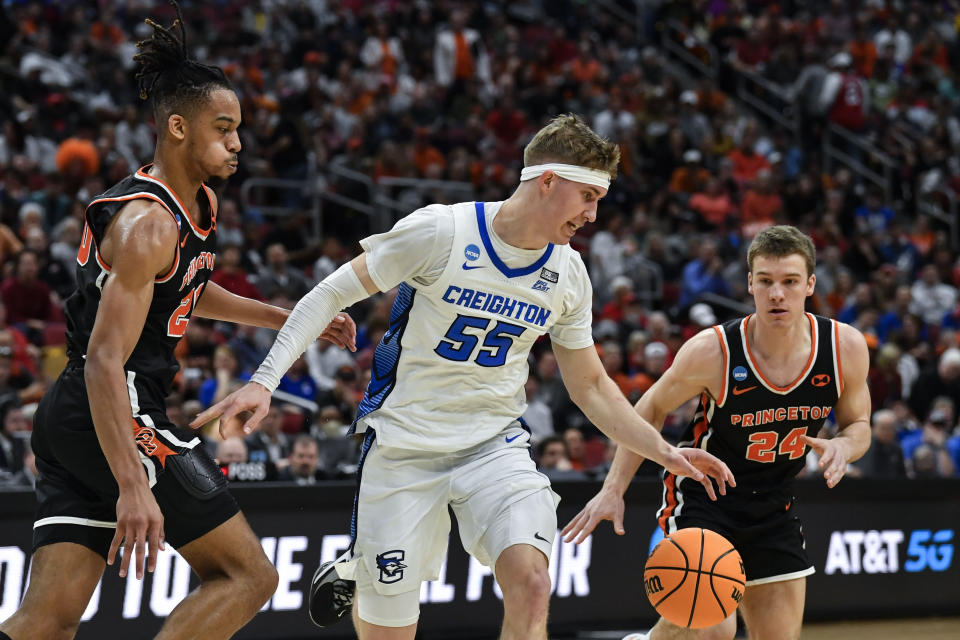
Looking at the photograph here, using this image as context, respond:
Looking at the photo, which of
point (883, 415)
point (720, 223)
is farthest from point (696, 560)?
point (720, 223)

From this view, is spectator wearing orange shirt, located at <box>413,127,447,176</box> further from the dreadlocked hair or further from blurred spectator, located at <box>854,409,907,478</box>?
the dreadlocked hair

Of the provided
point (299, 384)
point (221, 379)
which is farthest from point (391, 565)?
point (299, 384)

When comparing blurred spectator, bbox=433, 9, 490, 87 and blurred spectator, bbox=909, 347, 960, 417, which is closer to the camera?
blurred spectator, bbox=909, 347, 960, 417

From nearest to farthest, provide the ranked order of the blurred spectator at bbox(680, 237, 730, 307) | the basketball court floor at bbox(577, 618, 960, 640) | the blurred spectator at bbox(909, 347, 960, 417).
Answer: the basketball court floor at bbox(577, 618, 960, 640) < the blurred spectator at bbox(909, 347, 960, 417) < the blurred spectator at bbox(680, 237, 730, 307)

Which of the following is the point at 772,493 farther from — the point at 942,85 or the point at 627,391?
the point at 942,85

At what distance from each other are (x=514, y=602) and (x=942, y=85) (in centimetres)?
1917

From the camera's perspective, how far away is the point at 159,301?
4.41 metres

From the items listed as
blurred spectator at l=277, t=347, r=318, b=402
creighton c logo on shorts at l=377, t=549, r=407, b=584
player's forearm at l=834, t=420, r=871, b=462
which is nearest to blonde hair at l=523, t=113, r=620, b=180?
player's forearm at l=834, t=420, r=871, b=462

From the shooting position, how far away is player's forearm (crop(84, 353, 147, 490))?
4090mm

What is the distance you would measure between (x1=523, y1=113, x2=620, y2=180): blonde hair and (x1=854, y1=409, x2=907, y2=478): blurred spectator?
7618mm

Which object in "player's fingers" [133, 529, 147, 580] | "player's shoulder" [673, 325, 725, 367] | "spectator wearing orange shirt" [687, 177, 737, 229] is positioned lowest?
A: "player's fingers" [133, 529, 147, 580]

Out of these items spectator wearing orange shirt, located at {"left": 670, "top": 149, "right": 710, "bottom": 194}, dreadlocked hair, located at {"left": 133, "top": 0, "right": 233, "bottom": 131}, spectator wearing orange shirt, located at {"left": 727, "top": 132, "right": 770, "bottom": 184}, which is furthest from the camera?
spectator wearing orange shirt, located at {"left": 727, "top": 132, "right": 770, "bottom": 184}

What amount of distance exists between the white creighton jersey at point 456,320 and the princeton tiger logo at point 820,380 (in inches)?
50.4

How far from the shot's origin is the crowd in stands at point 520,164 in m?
11.8
